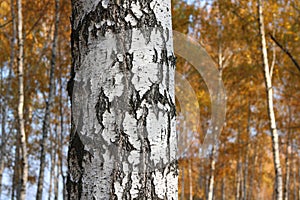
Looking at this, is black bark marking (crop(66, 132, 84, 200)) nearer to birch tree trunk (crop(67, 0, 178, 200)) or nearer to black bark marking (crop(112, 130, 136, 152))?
birch tree trunk (crop(67, 0, 178, 200))

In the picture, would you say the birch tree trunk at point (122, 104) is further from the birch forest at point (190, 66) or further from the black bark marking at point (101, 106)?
the birch forest at point (190, 66)

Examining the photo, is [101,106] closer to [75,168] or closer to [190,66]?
[75,168]

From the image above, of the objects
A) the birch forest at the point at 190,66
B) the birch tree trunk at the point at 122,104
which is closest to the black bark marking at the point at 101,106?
the birch tree trunk at the point at 122,104

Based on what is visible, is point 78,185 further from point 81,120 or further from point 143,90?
point 143,90

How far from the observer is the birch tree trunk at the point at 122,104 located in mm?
1177

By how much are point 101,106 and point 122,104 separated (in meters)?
0.06

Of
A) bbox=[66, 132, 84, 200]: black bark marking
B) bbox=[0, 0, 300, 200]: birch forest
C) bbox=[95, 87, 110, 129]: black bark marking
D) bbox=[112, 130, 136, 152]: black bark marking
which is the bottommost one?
bbox=[66, 132, 84, 200]: black bark marking

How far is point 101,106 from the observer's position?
1199mm

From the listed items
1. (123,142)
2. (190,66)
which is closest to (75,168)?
(123,142)

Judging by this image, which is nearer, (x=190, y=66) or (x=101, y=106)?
(x=101, y=106)

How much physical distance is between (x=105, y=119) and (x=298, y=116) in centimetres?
1610

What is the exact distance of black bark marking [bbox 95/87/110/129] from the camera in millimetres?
1195

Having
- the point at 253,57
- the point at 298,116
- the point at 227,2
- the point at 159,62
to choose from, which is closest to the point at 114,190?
the point at 159,62

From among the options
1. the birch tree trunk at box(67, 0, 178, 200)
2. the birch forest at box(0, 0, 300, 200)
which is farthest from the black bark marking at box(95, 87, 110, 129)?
the birch forest at box(0, 0, 300, 200)
